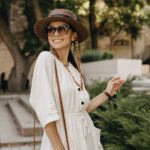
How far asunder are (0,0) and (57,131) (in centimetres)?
1694

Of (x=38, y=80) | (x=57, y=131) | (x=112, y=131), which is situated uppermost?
(x=38, y=80)

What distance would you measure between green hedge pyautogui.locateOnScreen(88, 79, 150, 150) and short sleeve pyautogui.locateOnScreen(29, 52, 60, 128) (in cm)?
209

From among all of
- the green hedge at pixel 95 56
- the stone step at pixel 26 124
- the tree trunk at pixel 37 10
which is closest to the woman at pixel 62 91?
the stone step at pixel 26 124

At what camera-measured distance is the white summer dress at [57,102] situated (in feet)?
8.74

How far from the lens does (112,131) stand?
5.71 m

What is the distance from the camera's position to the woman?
266 centimetres

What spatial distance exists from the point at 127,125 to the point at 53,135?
99.2 inches

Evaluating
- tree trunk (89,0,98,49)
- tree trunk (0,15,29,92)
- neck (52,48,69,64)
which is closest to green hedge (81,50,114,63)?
tree trunk (0,15,29,92)

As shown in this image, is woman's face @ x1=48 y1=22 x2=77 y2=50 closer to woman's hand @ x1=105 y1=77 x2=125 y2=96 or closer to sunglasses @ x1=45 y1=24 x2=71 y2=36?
sunglasses @ x1=45 y1=24 x2=71 y2=36

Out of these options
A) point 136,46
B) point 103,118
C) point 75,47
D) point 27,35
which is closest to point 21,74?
point 27,35

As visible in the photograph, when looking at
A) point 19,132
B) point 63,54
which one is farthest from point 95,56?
point 63,54

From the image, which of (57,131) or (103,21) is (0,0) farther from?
(57,131)

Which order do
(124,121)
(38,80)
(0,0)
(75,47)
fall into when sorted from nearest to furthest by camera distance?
1. (38,80)
2. (75,47)
3. (124,121)
4. (0,0)

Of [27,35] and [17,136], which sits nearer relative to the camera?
[17,136]
